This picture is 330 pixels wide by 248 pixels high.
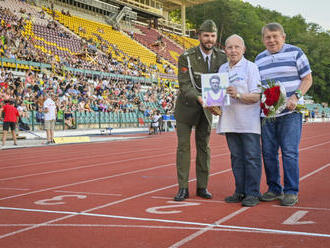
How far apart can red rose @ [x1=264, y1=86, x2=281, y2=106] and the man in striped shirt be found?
18cm

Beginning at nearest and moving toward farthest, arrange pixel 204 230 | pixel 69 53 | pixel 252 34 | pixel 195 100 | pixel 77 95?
pixel 204 230
pixel 195 100
pixel 77 95
pixel 69 53
pixel 252 34

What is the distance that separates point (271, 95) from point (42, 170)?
5589 mm

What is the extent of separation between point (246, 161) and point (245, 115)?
1.74ft

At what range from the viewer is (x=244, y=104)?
191 inches

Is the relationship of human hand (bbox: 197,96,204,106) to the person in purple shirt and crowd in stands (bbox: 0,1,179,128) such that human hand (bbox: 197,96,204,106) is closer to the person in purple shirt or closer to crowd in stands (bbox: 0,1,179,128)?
the person in purple shirt

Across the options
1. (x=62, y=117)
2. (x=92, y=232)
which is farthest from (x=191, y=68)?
(x=62, y=117)

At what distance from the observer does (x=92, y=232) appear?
3744 mm

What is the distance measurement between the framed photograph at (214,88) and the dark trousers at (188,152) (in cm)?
59

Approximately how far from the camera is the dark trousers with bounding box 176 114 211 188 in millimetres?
5266

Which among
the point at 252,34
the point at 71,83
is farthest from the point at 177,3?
the point at 71,83

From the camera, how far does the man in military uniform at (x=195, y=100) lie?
16.7 feet

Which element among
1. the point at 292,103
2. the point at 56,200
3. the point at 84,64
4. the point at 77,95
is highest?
the point at 84,64

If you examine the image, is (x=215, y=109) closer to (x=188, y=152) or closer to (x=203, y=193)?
(x=188, y=152)

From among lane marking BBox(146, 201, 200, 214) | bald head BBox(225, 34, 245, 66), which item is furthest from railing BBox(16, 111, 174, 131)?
bald head BBox(225, 34, 245, 66)
